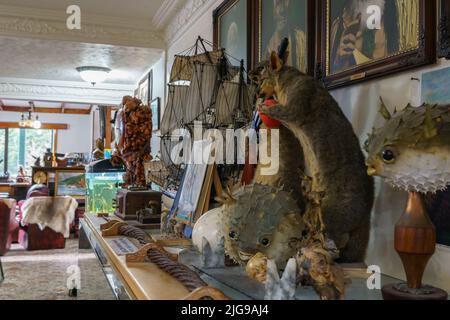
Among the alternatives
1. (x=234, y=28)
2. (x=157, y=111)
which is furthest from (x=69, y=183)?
(x=234, y=28)

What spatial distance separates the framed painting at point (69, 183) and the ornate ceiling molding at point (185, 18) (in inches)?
133

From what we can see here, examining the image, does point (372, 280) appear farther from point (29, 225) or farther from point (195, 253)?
point (29, 225)

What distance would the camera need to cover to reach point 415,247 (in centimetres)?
87

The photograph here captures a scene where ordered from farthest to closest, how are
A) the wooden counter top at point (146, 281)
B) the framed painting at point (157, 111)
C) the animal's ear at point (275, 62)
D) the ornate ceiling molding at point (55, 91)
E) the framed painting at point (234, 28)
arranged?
the ornate ceiling molding at point (55, 91) < the framed painting at point (157, 111) < the framed painting at point (234, 28) < the animal's ear at point (275, 62) < the wooden counter top at point (146, 281)

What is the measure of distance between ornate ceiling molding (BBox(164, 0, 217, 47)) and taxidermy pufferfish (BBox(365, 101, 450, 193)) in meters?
2.31

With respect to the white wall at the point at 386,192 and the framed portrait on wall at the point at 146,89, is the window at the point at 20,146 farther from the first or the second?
the white wall at the point at 386,192

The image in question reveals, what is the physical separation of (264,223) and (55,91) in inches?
282

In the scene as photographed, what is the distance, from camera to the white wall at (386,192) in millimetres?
1097

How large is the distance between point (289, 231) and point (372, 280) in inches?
9.5

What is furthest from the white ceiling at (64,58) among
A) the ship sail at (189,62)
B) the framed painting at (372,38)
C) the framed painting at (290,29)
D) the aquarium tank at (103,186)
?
the framed painting at (372,38)

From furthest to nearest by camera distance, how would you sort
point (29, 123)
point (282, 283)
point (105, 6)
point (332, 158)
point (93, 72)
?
point (29, 123) < point (93, 72) < point (105, 6) < point (332, 158) < point (282, 283)

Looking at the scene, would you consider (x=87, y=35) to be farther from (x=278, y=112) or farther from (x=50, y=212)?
(x=278, y=112)

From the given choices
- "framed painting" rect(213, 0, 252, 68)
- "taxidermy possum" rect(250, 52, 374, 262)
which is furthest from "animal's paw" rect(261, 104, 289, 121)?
"framed painting" rect(213, 0, 252, 68)

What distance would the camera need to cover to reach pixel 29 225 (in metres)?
5.73
